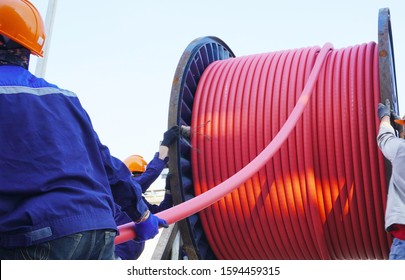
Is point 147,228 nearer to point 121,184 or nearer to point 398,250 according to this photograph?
point 121,184

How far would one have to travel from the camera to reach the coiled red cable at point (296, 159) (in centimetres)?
409

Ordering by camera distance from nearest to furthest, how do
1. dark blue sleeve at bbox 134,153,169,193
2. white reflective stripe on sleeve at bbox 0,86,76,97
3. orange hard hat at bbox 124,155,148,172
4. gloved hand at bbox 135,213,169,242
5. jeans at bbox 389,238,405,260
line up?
1. white reflective stripe on sleeve at bbox 0,86,76,97
2. gloved hand at bbox 135,213,169,242
3. jeans at bbox 389,238,405,260
4. dark blue sleeve at bbox 134,153,169,193
5. orange hard hat at bbox 124,155,148,172

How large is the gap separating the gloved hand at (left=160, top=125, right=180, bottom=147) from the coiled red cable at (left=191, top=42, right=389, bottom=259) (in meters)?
0.27

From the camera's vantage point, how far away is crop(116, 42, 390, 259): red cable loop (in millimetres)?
4066

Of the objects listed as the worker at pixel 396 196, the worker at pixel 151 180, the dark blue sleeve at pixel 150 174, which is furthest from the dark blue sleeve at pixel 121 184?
the worker at pixel 396 196

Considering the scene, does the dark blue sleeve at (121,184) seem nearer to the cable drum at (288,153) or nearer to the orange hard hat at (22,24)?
the orange hard hat at (22,24)

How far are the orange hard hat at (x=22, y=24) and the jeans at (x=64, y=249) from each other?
91 centimetres

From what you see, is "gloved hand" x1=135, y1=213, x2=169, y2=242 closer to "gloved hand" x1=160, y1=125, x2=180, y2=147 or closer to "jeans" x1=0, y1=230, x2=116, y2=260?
"jeans" x1=0, y1=230, x2=116, y2=260

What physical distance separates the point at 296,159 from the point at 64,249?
9.20 ft

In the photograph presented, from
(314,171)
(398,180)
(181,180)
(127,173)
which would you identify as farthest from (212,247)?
(127,173)

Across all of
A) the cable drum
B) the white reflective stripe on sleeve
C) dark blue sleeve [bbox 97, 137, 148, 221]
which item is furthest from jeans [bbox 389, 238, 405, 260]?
the white reflective stripe on sleeve

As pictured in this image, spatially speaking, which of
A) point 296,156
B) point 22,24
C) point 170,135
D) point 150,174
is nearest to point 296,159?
point 296,156

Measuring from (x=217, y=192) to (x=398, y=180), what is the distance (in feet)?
4.21

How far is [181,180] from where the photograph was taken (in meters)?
4.50
